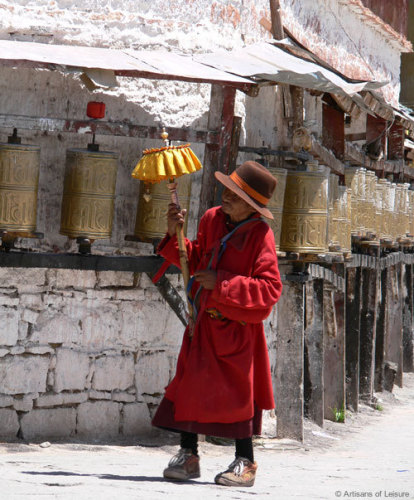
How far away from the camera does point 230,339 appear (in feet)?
18.3

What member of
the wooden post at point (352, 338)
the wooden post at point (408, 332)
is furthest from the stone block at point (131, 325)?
the wooden post at point (408, 332)

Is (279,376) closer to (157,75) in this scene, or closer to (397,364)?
(157,75)

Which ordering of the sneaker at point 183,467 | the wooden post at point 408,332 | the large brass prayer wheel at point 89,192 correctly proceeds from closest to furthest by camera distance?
1. the sneaker at point 183,467
2. the large brass prayer wheel at point 89,192
3. the wooden post at point 408,332

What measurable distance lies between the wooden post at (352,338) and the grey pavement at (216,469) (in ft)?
4.58

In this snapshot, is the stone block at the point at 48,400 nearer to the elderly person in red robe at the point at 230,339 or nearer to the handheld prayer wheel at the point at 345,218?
the elderly person in red robe at the point at 230,339

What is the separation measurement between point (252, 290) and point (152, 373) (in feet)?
6.45

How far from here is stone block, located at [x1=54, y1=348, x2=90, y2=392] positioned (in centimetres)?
693

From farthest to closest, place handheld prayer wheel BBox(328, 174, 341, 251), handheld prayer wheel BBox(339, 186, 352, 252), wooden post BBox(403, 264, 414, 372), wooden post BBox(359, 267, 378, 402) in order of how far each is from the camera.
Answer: wooden post BBox(403, 264, 414, 372) < wooden post BBox(359, 267, 378, 402) < handheld prayer wheel BBox(339, 186, 352, 252) < handheld prayer wheel BBox(328, 174, 341, 251)

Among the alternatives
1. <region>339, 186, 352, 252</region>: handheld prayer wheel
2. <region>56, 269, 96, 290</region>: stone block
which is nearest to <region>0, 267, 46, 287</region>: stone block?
<region>56, 269, 96, 290</region>: stone block

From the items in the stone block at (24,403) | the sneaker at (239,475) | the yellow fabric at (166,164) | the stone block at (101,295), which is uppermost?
the yellow fabric at (166,164)

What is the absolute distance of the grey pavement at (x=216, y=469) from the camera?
205 inches

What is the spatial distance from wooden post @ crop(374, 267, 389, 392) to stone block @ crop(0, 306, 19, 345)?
591cm

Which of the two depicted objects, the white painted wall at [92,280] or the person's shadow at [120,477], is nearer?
the person's shadow at [120,477]

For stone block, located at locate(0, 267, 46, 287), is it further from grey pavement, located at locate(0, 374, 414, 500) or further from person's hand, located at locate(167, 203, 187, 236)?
person's hand, located at locate(167, 203, 187, 236)
